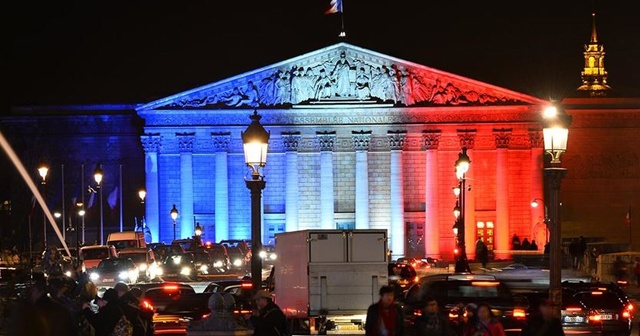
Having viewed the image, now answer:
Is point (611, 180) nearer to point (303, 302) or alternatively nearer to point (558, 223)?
point (303, 302)

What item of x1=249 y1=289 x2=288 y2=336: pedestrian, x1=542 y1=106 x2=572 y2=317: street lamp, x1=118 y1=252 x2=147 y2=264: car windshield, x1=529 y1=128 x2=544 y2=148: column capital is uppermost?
x1=529 y1=128 x2=544 y2=148: column capital

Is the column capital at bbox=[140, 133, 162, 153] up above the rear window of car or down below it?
above

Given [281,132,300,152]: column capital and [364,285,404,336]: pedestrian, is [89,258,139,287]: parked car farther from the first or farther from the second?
[281,132,300,152]: column capital

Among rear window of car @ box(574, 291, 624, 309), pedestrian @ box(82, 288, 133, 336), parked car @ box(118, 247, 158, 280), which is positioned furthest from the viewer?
parked car @ box(118, 247, 158, 280)

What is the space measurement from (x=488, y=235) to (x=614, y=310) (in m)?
67.1

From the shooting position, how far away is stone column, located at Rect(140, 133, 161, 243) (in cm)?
9644

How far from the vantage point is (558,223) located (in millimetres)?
24234

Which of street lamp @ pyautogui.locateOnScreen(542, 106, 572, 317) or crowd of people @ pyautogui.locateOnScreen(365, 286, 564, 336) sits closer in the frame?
crowd of people @ pyautogui.locateOnScreen(365, 286, 564, 336)

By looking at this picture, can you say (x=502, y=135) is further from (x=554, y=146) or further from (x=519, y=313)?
(x=554, y=146)

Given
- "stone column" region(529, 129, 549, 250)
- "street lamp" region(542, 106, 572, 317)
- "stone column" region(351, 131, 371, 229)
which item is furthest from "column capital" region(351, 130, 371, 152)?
"street lamp" region(542, 106, 572, 317)

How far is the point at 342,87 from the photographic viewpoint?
97.4m

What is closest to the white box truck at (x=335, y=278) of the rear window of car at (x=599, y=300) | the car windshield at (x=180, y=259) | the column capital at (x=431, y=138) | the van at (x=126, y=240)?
the rear window of car at (x=599, y=300)

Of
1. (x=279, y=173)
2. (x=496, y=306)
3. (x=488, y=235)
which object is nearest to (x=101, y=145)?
(x=279, y=173)

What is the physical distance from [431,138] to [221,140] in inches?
550
